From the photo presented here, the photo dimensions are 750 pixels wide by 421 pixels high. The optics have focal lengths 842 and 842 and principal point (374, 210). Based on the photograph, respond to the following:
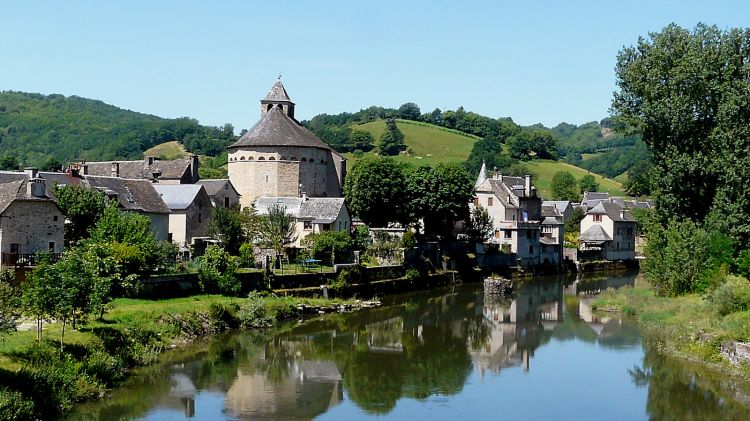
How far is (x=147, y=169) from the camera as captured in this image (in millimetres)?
60969

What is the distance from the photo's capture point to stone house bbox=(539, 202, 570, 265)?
7381 centimetres

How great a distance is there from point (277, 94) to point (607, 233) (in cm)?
3535

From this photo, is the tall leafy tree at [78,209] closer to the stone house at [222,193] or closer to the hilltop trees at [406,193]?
the stone house at [222,193]

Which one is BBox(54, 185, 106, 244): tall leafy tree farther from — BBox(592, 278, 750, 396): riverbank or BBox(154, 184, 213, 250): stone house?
BBox(592, 278, 750, 396): riverbank

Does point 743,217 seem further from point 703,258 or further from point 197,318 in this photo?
point 197,318

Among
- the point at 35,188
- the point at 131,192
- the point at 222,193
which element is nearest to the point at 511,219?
the point at 222,193

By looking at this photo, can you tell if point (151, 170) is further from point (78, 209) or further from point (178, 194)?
point (78, 209)

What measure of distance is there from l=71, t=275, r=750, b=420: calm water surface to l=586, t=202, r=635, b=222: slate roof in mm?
42393

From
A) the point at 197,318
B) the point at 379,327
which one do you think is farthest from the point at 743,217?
the point at 197,318

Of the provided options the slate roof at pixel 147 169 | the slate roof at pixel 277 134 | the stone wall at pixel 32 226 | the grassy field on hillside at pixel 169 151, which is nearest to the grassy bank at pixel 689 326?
the stone wall at pixel 32 226

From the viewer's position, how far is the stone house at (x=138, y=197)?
4775cm

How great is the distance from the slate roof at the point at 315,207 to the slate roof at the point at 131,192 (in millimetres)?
9566

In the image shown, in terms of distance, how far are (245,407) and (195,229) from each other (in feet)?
97.0

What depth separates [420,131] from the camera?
14900cm
